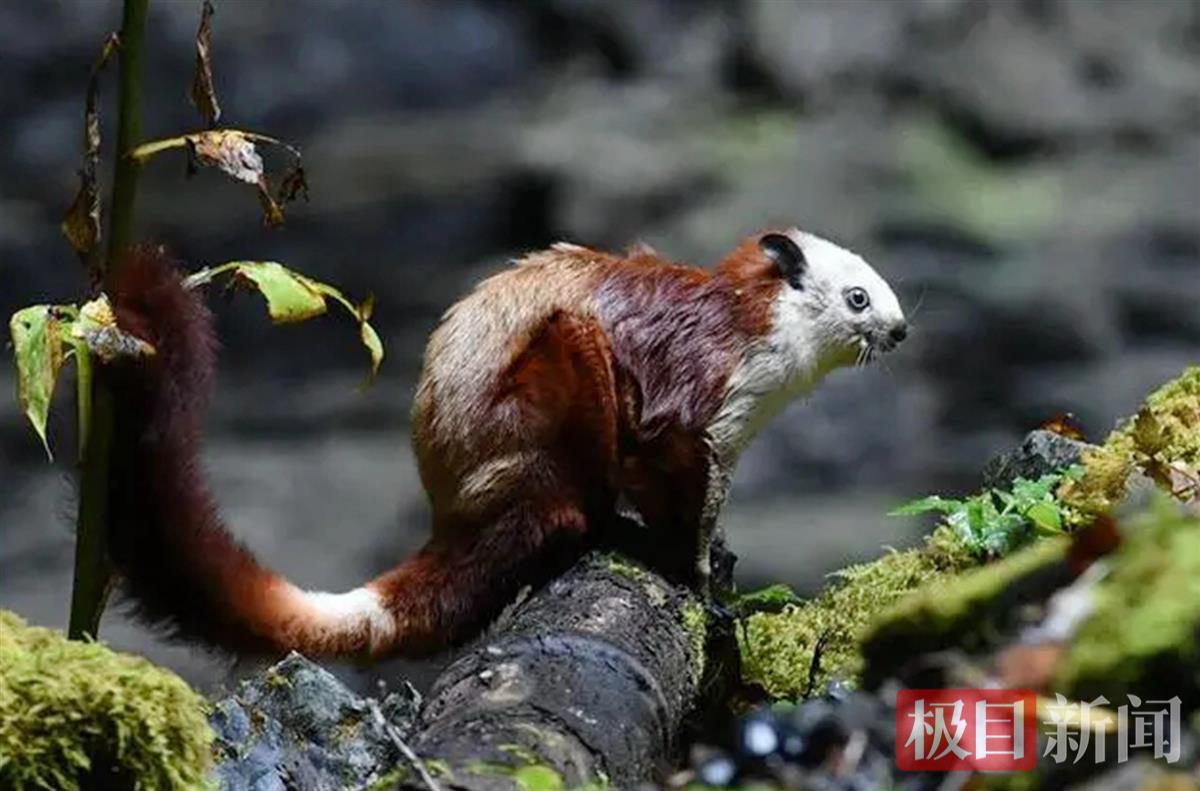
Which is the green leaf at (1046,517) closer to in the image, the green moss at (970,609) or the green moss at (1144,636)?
the green moss at (970,609)

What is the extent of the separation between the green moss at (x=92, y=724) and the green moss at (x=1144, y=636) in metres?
0.92

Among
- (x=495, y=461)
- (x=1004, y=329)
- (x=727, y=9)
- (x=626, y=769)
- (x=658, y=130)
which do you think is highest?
(x=727, y=9)

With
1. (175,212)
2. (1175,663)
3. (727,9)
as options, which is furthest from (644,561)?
(727,9)

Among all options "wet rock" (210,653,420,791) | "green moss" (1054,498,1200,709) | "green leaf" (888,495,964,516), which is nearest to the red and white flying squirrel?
"wet rock" (210,653,420,791)

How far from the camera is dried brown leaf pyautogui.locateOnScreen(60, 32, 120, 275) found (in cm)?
245

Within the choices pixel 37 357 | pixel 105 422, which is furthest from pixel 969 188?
pixel 37 357

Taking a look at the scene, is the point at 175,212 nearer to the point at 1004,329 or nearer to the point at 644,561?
the point at 1004,329

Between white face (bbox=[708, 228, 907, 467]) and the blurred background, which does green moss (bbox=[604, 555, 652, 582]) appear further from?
the blurred background

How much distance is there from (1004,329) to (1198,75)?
136 cm

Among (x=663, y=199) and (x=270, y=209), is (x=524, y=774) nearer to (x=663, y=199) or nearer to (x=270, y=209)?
(x=270, y=209)

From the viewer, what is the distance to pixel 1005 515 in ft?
9.44

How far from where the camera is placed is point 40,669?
1.96 meters

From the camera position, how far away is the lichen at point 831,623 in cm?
293

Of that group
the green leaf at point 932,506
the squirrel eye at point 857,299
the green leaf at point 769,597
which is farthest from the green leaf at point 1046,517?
the squirrel eye at point 857,299
